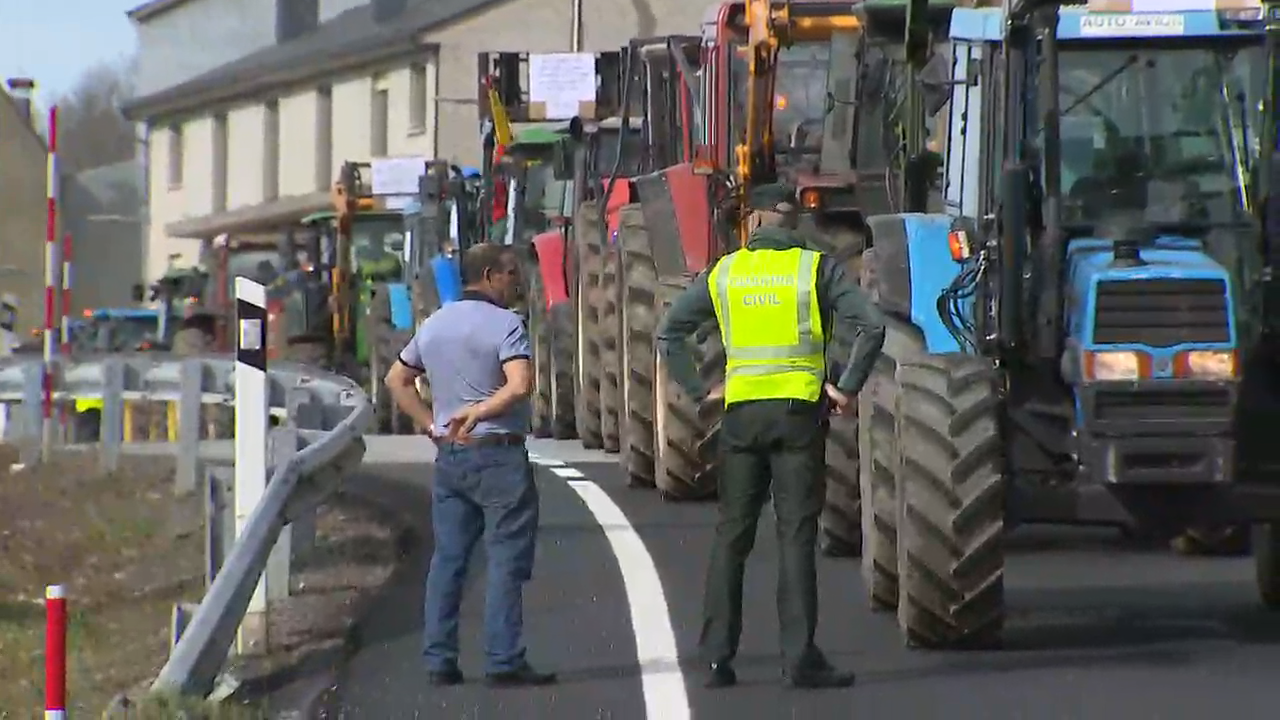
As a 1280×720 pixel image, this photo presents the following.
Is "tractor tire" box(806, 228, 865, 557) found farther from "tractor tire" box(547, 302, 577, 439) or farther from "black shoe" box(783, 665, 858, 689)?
"tractor tire" box(547, 302, 577, 439)

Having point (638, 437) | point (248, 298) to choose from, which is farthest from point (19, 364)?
point (248, 298)

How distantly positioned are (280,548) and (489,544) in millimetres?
2396

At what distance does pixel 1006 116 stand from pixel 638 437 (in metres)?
7.60

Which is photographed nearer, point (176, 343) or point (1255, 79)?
point (1255, 79)

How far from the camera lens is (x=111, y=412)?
22156 millimetres

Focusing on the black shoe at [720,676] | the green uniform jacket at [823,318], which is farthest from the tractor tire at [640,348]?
the black shoe at [720,676]

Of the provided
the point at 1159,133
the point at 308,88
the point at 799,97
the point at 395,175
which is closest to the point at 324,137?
the point at 308,88

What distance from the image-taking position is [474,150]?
57.0 meters

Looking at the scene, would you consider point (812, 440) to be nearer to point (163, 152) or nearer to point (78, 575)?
point (78, 575)

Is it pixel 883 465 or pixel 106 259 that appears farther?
pixel 106 259

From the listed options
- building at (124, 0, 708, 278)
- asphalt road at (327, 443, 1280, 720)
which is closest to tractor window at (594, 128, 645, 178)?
asphalt road at (327, 443, 1280, 720)

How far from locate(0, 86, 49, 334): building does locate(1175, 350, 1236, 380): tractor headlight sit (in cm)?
6709

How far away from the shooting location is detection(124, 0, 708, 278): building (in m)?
59.0

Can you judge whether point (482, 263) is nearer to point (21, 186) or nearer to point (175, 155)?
point (175, 155)
